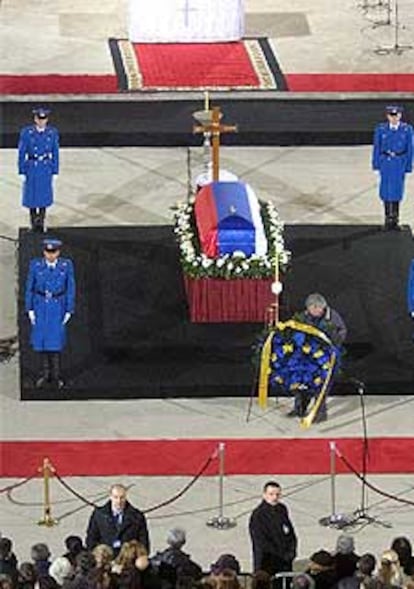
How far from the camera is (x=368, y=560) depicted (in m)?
23.6

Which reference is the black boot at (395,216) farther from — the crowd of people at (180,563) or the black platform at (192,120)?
the crowd of people at (180,563)

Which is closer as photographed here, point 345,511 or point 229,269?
point 345,511

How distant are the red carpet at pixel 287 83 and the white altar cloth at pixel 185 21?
113cm

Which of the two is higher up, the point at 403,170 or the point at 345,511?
the point at 403,170

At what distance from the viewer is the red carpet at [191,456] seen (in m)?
28.5

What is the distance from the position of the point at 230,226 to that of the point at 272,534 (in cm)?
622

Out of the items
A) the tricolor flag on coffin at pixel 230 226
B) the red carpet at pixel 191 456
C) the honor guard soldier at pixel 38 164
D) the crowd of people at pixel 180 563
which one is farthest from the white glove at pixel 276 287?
the crowd of people at pixel 180 563

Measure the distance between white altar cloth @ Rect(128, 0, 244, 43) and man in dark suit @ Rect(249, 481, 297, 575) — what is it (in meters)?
15.8

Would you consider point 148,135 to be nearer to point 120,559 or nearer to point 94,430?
point 94,430

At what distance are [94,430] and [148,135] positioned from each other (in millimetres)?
8820

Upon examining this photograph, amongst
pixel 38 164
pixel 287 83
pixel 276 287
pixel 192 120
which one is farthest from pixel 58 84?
pixel 276 287

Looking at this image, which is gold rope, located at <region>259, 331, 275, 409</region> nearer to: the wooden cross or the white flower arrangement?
the white flower arrangement

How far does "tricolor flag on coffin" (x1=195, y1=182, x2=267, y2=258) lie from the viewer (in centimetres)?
3080

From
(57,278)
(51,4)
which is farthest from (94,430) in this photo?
(51,4)
